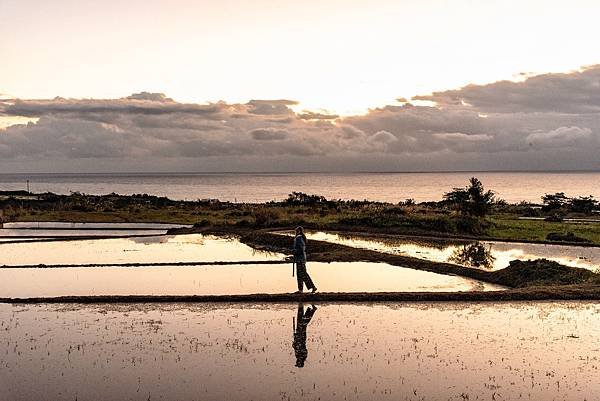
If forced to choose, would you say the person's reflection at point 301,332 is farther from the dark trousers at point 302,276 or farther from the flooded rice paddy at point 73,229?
the flooded rice paddy at point 73,229

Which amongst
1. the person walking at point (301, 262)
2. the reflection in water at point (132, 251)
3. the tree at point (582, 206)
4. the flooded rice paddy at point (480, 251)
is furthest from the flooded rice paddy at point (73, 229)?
the tree at point (582, 206)

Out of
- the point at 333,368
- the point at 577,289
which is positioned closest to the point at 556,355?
the point at 333,368

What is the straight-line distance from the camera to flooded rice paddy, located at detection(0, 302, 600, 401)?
1116 centimetres

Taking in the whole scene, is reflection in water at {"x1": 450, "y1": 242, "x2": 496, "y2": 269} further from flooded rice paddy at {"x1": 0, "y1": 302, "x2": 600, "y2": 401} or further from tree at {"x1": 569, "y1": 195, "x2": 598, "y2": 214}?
tree at {"x1": 569, "y1": 195, "x2": 598, "y2": 214}

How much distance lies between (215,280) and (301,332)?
329 inches

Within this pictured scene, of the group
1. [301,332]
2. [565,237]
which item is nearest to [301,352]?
[301,332]

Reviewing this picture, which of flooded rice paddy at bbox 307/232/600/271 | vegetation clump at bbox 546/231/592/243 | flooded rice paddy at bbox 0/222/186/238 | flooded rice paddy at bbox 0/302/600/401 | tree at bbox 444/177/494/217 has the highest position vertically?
tree at bbox 444/177/494/217

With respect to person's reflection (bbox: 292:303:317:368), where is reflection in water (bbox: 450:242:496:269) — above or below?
above

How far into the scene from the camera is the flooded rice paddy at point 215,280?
21.0m

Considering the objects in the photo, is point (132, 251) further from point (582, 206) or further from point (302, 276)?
point (582, 206)

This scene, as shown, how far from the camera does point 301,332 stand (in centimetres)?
1520

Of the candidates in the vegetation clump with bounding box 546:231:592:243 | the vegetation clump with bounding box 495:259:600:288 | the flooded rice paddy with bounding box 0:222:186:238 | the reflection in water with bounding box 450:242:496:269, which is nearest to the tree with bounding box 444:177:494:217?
the vegetation clump with bounding box 546:231:592:243

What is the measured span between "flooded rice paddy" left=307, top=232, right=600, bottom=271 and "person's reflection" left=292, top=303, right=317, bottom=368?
11.3m

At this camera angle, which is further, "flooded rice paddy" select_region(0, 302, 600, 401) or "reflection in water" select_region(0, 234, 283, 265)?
"reflection in water" select_region(0, 234, 283, 265)
